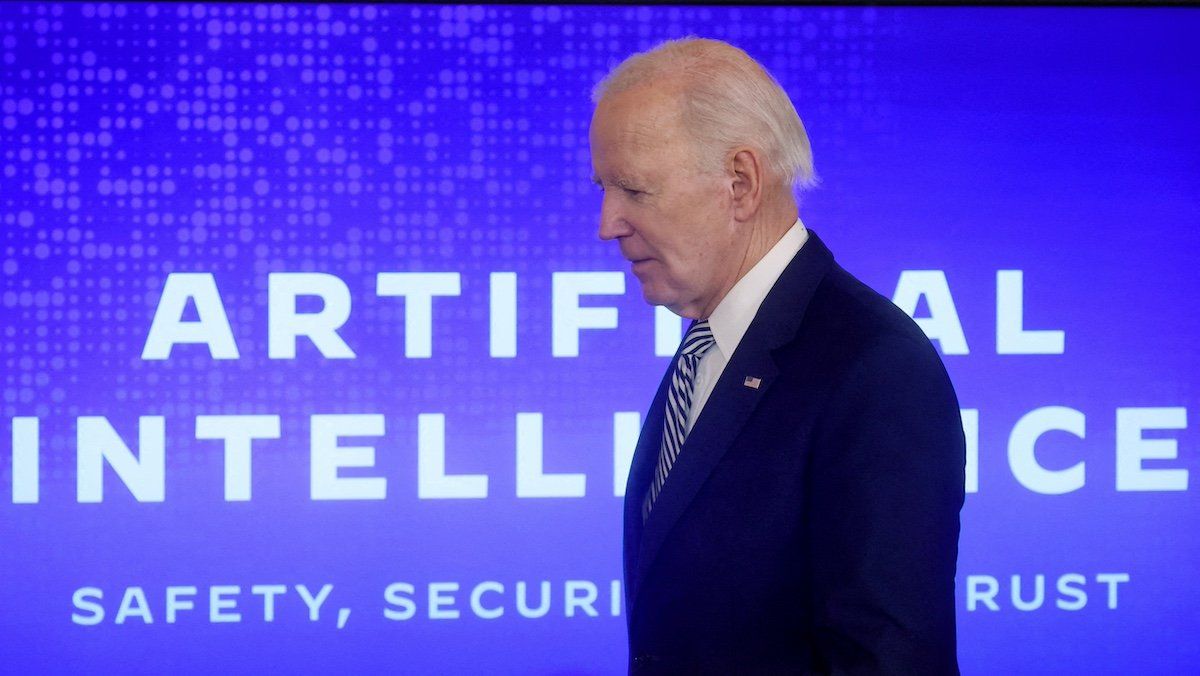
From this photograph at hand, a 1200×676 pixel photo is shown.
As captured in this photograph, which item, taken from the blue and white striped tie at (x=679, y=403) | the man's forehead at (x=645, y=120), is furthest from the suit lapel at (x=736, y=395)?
the man's forehead at (x=645, y=120)

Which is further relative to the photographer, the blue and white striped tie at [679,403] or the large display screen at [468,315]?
the large display screen at [468,315]

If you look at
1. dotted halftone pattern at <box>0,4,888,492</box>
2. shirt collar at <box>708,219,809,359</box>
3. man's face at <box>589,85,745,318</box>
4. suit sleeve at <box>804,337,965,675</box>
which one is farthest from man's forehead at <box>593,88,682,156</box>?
dotted halftone pattern at <box>0,4,888,492</box>

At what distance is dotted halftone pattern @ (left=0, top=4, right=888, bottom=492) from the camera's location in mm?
2803

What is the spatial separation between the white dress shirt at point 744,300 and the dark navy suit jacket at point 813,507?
0.02 meters

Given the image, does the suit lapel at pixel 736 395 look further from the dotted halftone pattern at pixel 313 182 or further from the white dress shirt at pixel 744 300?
the dotted halftone pattern at pixel 313 182

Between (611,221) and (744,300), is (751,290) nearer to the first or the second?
(744,300)

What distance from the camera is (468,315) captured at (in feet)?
9.41

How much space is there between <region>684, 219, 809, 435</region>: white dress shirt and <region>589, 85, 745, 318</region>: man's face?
0.07 feet

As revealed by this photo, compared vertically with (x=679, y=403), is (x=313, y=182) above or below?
above

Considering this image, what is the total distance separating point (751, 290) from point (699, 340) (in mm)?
123

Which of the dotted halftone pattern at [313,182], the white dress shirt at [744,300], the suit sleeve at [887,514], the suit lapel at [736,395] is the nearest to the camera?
the suit sleeve at [887,514]

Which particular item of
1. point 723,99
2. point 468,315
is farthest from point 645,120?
point 468,315

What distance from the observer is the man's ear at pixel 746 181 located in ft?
4.04

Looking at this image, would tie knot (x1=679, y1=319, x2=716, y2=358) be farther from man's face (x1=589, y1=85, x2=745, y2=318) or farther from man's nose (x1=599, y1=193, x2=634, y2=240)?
man's nose (x1=599, y1=193, x2=634, y2=240)
